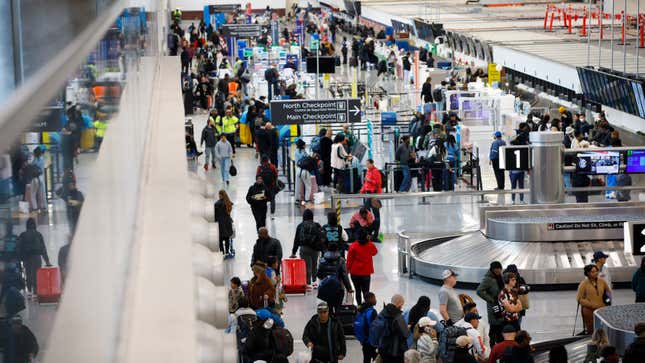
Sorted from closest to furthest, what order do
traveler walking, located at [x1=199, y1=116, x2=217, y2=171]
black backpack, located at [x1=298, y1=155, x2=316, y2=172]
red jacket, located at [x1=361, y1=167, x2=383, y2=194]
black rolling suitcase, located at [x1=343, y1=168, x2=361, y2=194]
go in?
red jacket, located at [x1=361, y1=167, x2=383, y2=194] → black backpack, located at [x1=298, y1=155, x2=316, y2=172] → black rolling suitcase, located at [x1=343, y1=168, x2=361, y2=194] → traveler walking, located at [x1=199, y1=116, x2=217, y2=171]

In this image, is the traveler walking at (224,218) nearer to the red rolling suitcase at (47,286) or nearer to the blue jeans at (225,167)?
the blue jeans at (225,167)

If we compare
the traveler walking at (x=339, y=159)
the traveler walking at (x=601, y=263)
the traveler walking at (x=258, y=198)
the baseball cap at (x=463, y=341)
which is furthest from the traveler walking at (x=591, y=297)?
the traveler walking at (x=339, y=159)

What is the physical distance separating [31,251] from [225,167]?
23.3 m

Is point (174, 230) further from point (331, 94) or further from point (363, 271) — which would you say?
→ point (331, 94)

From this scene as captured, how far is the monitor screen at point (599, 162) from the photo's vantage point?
17.6 m

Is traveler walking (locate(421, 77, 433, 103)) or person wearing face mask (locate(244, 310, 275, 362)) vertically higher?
traveler walking (locate(421, 77, 433, 103))

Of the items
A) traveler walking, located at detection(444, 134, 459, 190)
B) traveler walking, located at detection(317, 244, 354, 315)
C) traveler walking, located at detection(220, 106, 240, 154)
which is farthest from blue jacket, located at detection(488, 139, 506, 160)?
traveler walking, located at detection(317, 244, 354, 315)

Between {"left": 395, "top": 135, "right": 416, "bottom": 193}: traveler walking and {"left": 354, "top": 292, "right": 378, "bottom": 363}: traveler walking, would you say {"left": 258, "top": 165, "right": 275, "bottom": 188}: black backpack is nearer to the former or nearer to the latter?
{"left": 395, "top": 135, "right": 416, "bottom": 193}: traveler walking

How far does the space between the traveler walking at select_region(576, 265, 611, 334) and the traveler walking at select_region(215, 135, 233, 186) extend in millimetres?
11628

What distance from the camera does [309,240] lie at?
49.6ft

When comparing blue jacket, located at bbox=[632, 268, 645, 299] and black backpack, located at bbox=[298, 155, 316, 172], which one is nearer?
blue jacket, located at bbox=[632, 268, 645, 299]

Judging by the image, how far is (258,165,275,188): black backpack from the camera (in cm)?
1933

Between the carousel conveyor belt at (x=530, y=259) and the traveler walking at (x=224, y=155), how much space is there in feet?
23.0

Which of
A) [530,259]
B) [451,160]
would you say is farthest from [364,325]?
[451,160]
